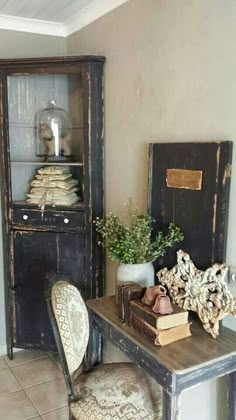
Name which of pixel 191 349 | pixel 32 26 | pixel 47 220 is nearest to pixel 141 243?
pixel 191 349

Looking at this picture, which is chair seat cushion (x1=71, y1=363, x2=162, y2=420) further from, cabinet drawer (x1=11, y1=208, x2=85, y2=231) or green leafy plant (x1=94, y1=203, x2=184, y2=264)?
cabinet drawer (x1=11, y1=208, x2=85, y2=231)

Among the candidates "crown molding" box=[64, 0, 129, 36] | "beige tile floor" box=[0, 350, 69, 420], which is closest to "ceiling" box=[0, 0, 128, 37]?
"crown molding" box=[64, 0, 129, 36]

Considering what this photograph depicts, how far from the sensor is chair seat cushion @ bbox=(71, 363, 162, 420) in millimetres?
1604

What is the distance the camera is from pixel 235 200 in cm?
164

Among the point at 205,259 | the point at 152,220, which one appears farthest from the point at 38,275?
the point at 205,259

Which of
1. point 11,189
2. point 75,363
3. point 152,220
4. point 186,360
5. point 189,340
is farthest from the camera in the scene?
point 11,189

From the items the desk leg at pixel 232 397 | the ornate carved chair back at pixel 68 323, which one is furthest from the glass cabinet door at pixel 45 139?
the desk leg at pixel 232 397

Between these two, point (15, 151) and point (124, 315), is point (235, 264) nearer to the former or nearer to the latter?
point (124, 315)

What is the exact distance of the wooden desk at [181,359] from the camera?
1396 mm

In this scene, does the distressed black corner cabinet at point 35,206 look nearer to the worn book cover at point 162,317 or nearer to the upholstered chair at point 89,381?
the upholstered chair at point 89,381

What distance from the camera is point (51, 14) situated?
2609 mm

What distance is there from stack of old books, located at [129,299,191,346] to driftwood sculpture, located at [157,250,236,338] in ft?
0.28

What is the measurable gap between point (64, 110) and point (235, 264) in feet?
5.36

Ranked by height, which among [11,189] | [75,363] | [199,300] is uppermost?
[11,189]
